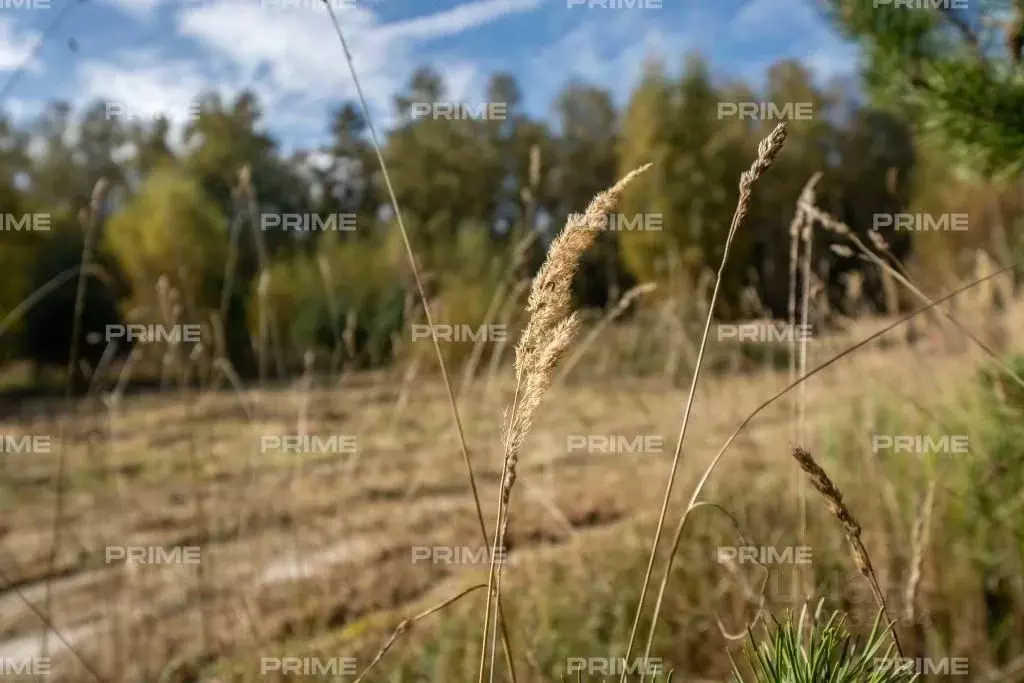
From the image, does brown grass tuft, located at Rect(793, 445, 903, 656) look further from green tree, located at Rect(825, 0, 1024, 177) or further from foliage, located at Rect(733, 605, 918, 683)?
green tree, located at Rect(825, 0, 1024, 177)

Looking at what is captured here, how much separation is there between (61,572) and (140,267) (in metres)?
4.41

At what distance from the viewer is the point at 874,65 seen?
4.35ft

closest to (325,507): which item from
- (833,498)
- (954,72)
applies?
(954,72)

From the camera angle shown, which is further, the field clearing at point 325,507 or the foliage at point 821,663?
the field clearing at point 325,507

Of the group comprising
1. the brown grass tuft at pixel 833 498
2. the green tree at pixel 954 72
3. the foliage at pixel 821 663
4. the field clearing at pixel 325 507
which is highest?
the green tree at pixel 954 72

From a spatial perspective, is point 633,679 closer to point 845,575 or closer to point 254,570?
point 845,575

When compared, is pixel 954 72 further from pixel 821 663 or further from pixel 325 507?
pixel 325 507

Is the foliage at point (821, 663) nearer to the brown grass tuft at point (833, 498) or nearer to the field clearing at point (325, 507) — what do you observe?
the brown grass tuft at point (833, 498)

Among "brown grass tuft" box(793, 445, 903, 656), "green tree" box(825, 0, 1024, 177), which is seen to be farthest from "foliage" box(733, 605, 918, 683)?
"green tree" box(825, 0, 1024, 177)

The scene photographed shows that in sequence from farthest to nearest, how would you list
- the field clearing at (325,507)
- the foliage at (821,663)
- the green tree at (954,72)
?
the field clearing at (325,507), the green tree at (954,72), the foliage at (821,663)

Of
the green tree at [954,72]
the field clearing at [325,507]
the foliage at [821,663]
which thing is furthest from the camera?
the field clearing at [325,507]

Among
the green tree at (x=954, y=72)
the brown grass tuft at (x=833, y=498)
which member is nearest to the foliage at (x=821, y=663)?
the brown grass tuft at (x=833, y=498)

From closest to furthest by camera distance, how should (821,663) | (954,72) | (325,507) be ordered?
Result: (821,663) < (954,72) < (325,507)

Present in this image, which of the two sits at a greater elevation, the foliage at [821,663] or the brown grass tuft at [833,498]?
the brown grass tuft at [833,498]
